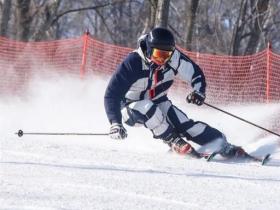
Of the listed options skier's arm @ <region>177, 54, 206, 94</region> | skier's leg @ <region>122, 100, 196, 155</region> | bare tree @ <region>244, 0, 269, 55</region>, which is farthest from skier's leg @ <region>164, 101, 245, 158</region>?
bare tree @ <region>244, 0, 269, 55</region>

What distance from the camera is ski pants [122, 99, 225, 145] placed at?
748cm

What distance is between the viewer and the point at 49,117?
33.8 ft

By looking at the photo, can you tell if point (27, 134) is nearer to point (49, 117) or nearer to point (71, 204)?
point (49, 117)

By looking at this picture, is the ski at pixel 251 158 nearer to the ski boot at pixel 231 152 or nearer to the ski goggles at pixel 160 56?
the ski boot at pixel 231 152

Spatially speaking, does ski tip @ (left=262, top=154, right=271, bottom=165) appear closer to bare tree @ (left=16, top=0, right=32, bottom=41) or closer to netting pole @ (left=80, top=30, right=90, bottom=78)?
netting pole @ (left=80, top=30, right=90, bottom=78)

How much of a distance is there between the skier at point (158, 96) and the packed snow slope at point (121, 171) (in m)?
0.30

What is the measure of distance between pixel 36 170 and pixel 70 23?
1739 inches

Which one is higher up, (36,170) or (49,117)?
(36,170)

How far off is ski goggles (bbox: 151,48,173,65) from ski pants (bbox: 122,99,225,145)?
1.65 ft

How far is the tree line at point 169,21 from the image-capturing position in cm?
1927

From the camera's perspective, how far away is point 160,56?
23.9 ft

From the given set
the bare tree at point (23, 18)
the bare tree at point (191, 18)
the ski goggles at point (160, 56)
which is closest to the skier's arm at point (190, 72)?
the ski goggles at point (160, 56)

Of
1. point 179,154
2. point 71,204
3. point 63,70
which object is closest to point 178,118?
point 179,154

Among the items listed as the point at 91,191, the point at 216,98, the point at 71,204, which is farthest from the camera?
the point at 216,98
